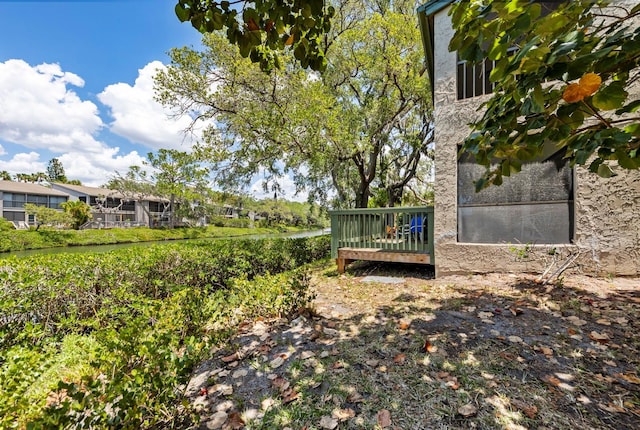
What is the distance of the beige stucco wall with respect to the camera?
14.1 feet

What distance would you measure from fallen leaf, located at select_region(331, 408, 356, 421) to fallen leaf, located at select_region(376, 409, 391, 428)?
17cm

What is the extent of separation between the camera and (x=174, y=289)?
12.4 feet

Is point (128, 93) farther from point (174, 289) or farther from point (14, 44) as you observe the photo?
point (174, 289)

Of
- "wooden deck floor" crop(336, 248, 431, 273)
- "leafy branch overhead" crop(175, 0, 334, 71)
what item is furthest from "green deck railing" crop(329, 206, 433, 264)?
"leafy branch overhead" crop(175, 0, 334, 71)

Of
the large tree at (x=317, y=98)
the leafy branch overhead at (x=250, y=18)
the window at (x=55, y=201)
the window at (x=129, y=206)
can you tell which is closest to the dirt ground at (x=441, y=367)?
the leafy branch overhead at (x=250, y=18)

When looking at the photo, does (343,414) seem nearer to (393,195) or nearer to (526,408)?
(526,408)

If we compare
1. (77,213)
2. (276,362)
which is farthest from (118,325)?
(77,213)

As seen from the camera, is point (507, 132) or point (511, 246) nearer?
point (507, 132)

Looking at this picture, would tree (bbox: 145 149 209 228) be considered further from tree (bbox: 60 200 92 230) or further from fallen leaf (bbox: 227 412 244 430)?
fallen leaf (bbox: 227 412 244 430)

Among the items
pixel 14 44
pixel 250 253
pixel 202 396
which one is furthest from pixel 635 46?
pixel 14 44

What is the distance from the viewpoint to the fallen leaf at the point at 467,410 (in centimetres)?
179

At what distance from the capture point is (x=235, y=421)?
1.86m

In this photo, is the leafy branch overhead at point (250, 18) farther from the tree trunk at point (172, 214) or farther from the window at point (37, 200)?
the window at point (37, 200)

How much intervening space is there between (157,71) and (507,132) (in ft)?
33.6
